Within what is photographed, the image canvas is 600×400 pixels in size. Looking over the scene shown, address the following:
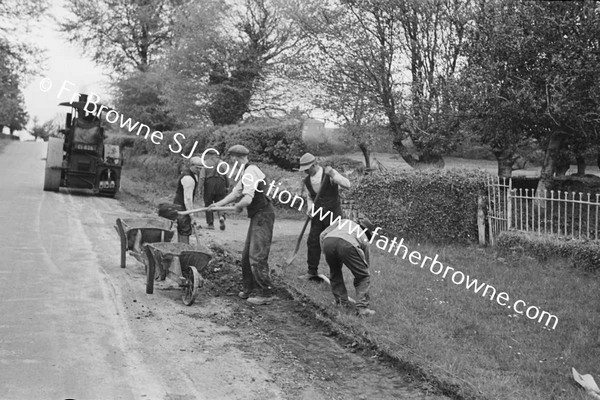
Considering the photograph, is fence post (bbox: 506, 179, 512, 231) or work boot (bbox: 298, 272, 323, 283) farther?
fence post (bbox: 506, 179, 512, 231)

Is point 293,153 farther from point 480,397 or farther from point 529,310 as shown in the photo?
point 480,397

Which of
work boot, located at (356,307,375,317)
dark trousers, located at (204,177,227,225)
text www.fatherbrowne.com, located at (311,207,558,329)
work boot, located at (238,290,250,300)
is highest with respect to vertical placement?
dark trousers, located at (204,177,227,225)

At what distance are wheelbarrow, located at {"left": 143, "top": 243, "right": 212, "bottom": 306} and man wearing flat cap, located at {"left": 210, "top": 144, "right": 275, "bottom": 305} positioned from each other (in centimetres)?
60

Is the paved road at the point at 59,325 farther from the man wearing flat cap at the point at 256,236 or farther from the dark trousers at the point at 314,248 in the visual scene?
the dark trousers at the point at 314,248

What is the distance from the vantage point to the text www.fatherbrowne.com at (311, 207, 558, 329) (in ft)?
24.5

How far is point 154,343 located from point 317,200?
3.40m

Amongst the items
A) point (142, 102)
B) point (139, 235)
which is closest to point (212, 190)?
point (139, 235)

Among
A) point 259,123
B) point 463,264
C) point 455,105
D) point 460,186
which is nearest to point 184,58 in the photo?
point 259,123

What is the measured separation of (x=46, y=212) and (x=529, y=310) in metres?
11.9

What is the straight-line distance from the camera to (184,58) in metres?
24.6

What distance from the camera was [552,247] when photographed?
10328 millimetres

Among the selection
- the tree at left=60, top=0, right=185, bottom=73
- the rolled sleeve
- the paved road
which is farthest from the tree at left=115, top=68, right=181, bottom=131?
the rolled sleeve

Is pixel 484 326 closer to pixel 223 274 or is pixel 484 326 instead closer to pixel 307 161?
pixel 307 161

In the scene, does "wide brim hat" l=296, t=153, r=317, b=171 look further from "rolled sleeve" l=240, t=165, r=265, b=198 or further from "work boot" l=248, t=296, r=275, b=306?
"work boot" l=248, t=296, r=275, b=306
